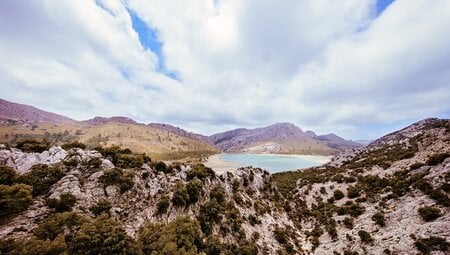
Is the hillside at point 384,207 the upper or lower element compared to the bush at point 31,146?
lower

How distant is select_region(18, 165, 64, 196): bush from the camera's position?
14.9 metres

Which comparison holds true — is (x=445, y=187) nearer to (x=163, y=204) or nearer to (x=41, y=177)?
(x=163, y=204)

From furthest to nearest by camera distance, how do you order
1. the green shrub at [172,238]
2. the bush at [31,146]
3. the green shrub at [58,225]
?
the bush at [31,146] → the green shrub at [172,238] → the green shrub at [58,225]

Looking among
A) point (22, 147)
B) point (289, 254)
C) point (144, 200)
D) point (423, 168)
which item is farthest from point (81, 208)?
point (423, 168)

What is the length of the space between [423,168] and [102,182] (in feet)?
132

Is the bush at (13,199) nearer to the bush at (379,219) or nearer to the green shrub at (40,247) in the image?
the green shrub at (40,247)

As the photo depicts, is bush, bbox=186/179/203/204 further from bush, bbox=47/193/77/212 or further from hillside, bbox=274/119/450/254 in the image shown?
hillside, bbox=274/119/450/254

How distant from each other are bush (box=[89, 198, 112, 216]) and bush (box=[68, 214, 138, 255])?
251 centimetres

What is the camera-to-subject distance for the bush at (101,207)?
1528cm

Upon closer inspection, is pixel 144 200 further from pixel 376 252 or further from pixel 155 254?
pixel 376 252

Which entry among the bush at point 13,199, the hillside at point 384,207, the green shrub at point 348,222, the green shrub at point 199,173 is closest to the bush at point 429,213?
the hillside at point 384,207

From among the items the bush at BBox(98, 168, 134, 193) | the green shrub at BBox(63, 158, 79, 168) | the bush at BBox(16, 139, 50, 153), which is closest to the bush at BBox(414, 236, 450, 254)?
the bush at BBox(98, 168, 134, 193)

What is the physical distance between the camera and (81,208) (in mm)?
14961

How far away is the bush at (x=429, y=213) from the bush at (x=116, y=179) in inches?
1130
